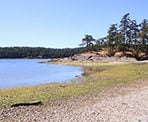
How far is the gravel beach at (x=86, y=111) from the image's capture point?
1536cm

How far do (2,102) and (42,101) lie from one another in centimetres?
258

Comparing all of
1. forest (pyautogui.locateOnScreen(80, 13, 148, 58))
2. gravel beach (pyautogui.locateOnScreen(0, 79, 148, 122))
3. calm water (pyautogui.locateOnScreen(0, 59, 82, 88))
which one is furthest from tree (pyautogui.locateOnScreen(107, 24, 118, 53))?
gravel beach (pyautogui.locateOnScreen(0, 79, 148, 122))

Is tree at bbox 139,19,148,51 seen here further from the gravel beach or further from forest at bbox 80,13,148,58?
the gravel beach

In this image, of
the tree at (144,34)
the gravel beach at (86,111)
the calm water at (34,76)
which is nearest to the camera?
the gravel beach at (86,111)

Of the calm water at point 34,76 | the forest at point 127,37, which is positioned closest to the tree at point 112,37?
the forest at point 127,37

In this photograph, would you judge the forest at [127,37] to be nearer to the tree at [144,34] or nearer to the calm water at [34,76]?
the tree at [144,34]

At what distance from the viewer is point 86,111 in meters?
17.2

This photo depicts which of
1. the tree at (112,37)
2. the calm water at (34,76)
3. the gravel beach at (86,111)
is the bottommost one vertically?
the calm water at (34,76)

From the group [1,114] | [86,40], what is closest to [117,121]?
[1,114]

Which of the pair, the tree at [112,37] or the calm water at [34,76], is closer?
the calm water at [34,76]

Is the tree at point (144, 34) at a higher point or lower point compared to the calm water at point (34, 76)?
higher

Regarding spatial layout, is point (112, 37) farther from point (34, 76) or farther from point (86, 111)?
point (86, 111)

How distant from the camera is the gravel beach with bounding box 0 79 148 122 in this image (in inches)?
605

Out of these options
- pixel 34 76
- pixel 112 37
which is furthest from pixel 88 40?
pixel 34 76
